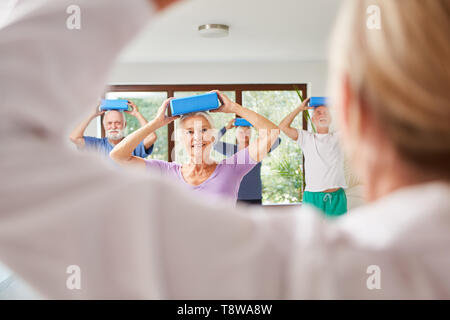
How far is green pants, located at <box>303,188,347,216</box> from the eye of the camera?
135 inches

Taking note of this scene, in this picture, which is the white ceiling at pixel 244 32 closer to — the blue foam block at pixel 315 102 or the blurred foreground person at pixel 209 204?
the blue foam block at pixel 315 102

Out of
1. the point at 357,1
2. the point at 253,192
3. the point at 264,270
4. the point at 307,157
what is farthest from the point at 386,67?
the point at 307,157

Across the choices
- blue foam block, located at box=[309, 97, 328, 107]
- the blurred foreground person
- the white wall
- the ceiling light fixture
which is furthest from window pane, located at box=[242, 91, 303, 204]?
the blurred foreground person

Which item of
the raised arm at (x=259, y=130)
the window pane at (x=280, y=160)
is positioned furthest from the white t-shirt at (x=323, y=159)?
the window pane at (x=280, y=160)

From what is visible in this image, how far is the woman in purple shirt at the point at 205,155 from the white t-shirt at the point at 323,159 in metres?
1.35

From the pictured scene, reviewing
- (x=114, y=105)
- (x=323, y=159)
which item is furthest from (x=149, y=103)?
(x=323, y=159)

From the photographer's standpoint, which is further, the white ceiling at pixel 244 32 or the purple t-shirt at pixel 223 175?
the white ceiling at pixel 244 32

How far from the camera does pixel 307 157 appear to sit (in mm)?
3459

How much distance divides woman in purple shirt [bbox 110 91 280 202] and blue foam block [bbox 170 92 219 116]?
0.05 meters

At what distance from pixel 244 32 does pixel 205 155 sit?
2556 mm

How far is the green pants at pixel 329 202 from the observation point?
343cm

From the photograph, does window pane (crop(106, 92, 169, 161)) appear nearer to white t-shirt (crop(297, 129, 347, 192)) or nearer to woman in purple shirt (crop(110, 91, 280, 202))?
white t-shirt (crop(297, 129, 347, 192))

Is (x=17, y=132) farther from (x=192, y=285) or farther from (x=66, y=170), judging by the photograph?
(x=192, y=285)

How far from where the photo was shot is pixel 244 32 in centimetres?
421
